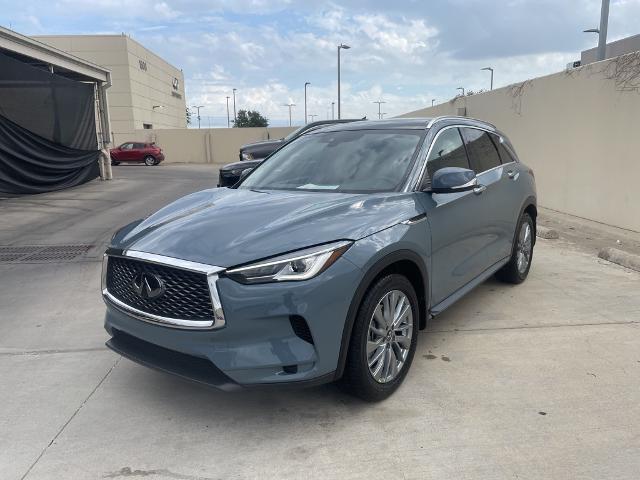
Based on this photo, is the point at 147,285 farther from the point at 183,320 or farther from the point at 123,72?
the point at 123,72

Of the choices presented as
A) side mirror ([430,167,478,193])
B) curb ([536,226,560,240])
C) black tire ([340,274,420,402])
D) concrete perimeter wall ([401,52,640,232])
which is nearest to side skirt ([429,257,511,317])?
black tire ([340,274,420,402])

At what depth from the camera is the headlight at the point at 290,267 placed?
264 centimetres

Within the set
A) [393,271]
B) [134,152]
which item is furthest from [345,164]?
[134,152]

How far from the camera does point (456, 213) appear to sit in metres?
3.93

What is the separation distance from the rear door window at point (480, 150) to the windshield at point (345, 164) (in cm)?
80

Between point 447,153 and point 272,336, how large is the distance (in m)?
2.32

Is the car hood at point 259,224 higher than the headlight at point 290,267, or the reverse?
the car hood at point 259,224

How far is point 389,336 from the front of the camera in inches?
127

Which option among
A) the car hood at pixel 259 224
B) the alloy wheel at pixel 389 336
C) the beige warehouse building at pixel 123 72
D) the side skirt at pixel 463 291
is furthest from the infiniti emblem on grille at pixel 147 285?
the beige warehouse building at pixel 123 72

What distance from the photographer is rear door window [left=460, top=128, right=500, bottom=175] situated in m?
4.62

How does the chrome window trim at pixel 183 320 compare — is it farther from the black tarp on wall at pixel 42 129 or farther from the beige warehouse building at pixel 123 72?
the beige warehouse building at pixel 123 72

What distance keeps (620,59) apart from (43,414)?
9.47m

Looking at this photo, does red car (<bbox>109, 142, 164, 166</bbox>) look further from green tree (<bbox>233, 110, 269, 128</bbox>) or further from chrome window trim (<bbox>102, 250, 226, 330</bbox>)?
green tree (<bbox>233, 110, 269, 128</bbox>)

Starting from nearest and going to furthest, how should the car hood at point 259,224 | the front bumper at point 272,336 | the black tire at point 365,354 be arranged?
the front bumper at point 272,336 → the car hood at point 259,224 → the black tire at point 365,354
